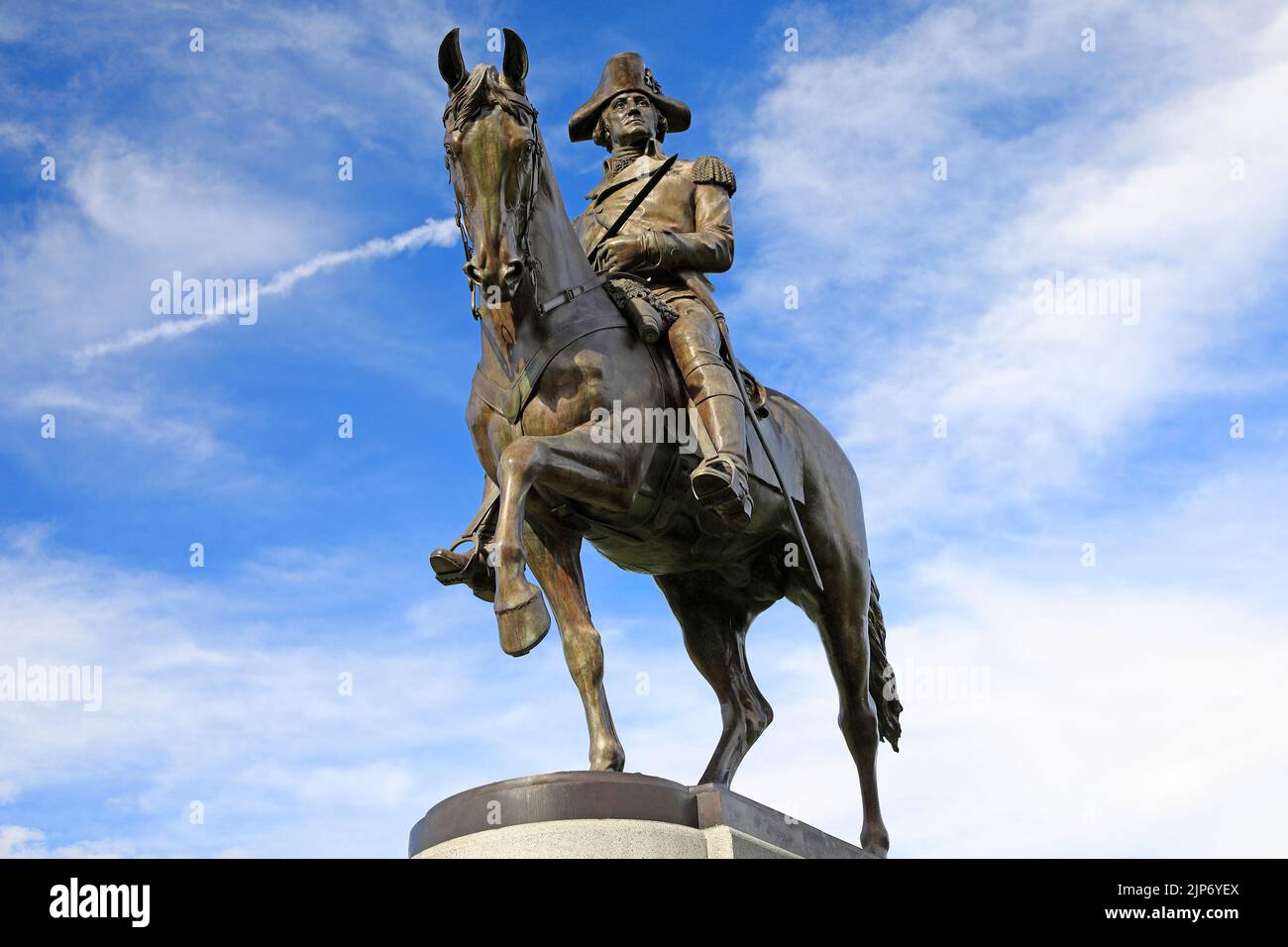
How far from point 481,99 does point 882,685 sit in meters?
5.73

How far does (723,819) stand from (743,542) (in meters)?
2.50

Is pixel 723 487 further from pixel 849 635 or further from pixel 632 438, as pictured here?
pixel 849 635

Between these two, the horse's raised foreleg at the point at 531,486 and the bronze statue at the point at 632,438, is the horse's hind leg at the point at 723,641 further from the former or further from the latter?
the horse's raised foreleg at the point at 531,486

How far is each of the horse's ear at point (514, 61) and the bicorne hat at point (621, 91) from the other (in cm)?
244

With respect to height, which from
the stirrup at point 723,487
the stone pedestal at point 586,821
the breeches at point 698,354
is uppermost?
the breeches at point 698,354

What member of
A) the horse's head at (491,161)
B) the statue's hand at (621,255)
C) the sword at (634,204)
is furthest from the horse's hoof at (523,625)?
the sword at (634,204)

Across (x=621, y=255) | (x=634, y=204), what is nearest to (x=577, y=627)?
(x=621, y=255)

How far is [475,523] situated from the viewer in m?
11.5

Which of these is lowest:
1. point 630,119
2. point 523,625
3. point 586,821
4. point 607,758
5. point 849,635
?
point 586,821

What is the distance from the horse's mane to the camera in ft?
34.9

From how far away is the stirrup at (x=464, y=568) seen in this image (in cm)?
1128

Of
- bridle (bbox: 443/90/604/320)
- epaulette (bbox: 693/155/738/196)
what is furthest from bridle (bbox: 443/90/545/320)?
epaulette (bbox: 693/155/738/196)

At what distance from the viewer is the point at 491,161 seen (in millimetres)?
10594
